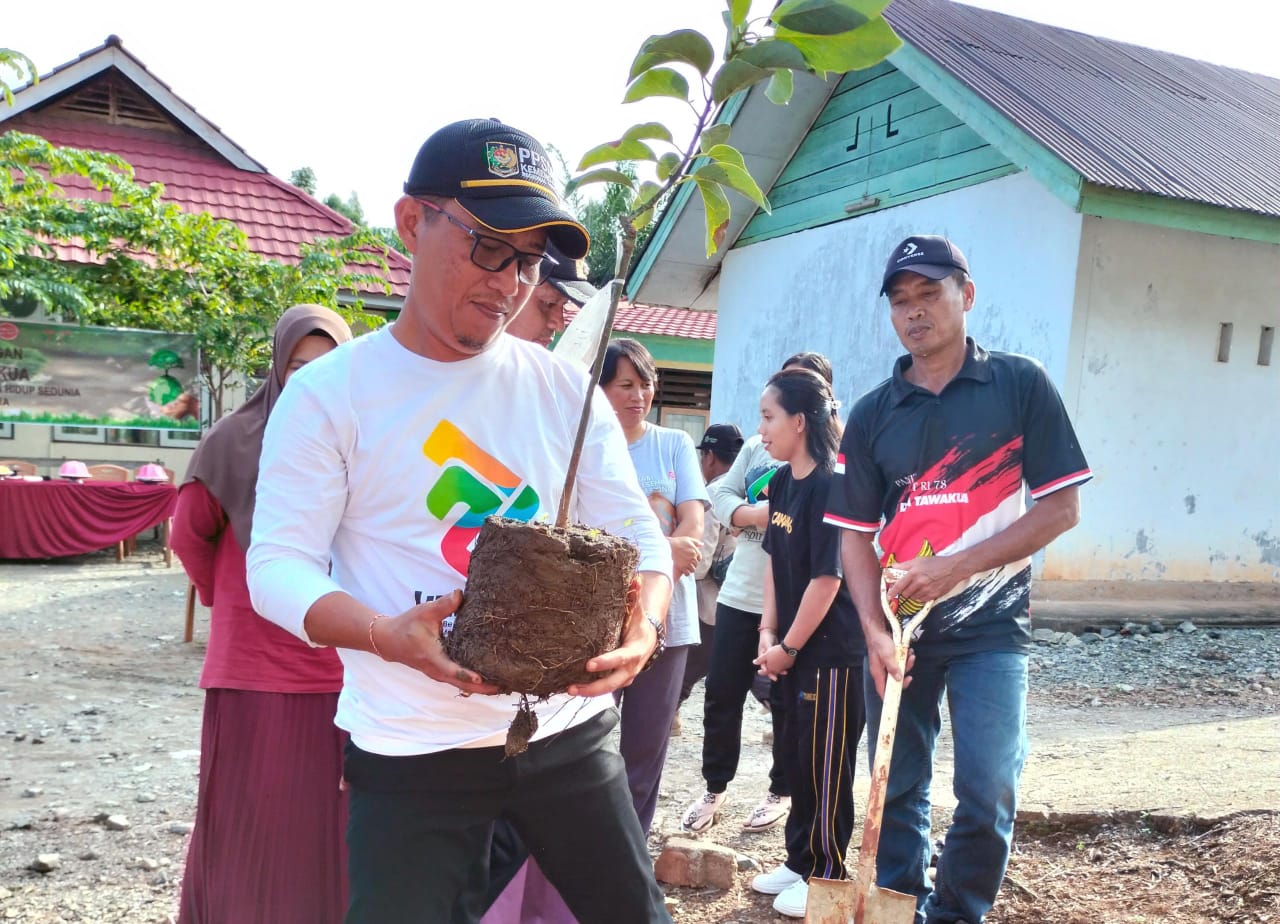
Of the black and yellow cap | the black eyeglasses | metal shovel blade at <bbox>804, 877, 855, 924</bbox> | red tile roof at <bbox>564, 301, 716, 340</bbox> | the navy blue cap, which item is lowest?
metal shovel blade at <bbox>804, 877, 855, 924</bbox>

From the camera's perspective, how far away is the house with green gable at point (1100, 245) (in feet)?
26.6

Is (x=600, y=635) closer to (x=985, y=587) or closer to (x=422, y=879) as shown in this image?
(x=422, y=879)

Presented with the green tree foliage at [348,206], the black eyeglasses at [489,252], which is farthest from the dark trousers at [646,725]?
the green tree foliage at [348,206]

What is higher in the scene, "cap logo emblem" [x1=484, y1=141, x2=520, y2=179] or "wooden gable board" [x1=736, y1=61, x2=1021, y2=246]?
"wooden gable board" [x1=736, y1=61, x2=1021, y2=246]

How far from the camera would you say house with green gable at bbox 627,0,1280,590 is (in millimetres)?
8094

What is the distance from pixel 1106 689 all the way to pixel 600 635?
19.8 ft

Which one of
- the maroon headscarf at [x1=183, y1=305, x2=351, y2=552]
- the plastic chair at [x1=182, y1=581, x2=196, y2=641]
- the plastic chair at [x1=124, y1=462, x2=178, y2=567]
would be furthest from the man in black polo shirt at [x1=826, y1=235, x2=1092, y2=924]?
the plastic chair at [x1=124, y1=462, x2=178, y2=567]

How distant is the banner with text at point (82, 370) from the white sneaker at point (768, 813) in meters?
9.64

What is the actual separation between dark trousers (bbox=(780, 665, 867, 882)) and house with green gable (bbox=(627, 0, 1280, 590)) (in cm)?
510

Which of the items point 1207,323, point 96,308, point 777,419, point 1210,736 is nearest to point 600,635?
point 777,419

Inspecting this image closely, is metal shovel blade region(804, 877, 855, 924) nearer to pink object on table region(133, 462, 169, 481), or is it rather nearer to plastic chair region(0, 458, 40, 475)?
pink object on table region(133, 462, 169, 481)

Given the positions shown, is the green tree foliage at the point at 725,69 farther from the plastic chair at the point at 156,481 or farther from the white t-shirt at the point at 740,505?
the plastic chair at the point at 156,481

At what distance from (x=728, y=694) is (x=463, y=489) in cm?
254

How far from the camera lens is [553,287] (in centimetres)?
319
